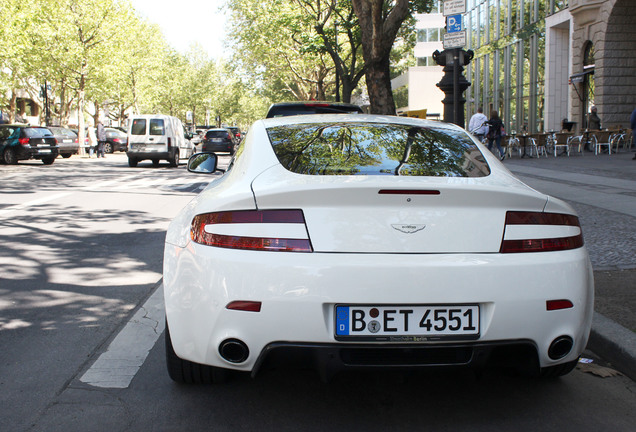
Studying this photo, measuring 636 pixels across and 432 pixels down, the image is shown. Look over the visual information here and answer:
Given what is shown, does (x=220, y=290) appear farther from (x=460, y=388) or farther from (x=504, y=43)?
(x=504, y=43)

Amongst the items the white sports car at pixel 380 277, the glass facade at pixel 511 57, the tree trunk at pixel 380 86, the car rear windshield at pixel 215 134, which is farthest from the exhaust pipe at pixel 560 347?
the car rear windshield at pixel 215 134

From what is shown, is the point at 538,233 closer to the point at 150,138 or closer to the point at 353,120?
the point at 353,120

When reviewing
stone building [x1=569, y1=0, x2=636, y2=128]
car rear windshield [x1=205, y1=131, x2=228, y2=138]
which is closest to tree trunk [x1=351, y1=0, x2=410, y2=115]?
stone building [x1=569, y1=0, x2=636, y2=128]

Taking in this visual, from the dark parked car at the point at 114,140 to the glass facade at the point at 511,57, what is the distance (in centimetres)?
2212

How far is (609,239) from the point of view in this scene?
750 cm

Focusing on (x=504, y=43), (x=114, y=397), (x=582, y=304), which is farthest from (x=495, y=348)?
(x=504, y=43)

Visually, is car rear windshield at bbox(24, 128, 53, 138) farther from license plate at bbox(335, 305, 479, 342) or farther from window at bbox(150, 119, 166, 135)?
license plate at bbox(335, 305, 479, 342)

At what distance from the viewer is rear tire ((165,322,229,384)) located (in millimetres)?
3438

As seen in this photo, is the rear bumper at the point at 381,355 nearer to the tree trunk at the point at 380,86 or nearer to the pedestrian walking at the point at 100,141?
the tree trunk at the point at 380,86

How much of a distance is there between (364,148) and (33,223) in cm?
753

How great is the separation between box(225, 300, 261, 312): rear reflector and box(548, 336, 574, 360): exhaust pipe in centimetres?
125

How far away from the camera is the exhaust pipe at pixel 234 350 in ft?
9.61

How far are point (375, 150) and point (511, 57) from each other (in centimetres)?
3515

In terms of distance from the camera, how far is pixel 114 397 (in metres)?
3.41
